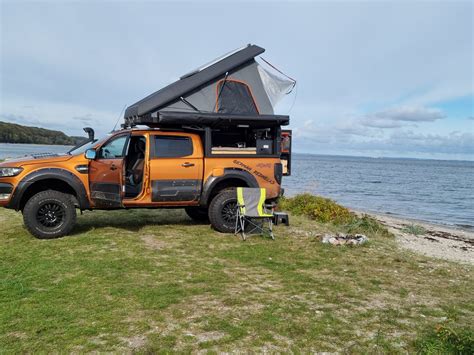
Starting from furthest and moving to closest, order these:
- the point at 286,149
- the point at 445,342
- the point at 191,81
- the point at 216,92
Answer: the point at 286,149 < the point at 216,92 < the point at 191,81 < the point at 445,342

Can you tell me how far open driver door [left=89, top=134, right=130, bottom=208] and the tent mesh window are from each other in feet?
7.53

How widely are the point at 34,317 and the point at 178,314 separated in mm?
1367

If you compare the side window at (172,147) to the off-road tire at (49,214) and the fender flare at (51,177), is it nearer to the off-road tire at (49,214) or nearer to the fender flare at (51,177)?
the fender flare at (51,177)

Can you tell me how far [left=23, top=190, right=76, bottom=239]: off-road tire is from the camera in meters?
6.89

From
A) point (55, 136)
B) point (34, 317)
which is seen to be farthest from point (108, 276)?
point (55, 136)

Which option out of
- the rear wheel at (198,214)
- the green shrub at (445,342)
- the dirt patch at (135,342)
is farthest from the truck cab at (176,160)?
the green shrub at (445,342)

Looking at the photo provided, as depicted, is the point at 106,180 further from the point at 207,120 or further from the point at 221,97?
the point at 221,97

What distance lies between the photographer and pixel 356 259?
662 cm

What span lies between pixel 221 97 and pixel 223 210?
Result: 2.29 meters

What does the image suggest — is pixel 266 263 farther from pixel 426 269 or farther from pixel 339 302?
pixel 426 269

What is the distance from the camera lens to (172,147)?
7844 millimetres

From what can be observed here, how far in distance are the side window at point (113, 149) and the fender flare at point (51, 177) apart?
64 cm

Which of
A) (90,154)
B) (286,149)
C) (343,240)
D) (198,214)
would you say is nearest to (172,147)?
(90,154)

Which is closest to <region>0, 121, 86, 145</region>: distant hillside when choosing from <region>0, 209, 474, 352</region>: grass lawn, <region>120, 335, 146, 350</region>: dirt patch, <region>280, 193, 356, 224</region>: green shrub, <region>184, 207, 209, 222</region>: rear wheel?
<region>280, 193, 356, 224</region>: green shrub
